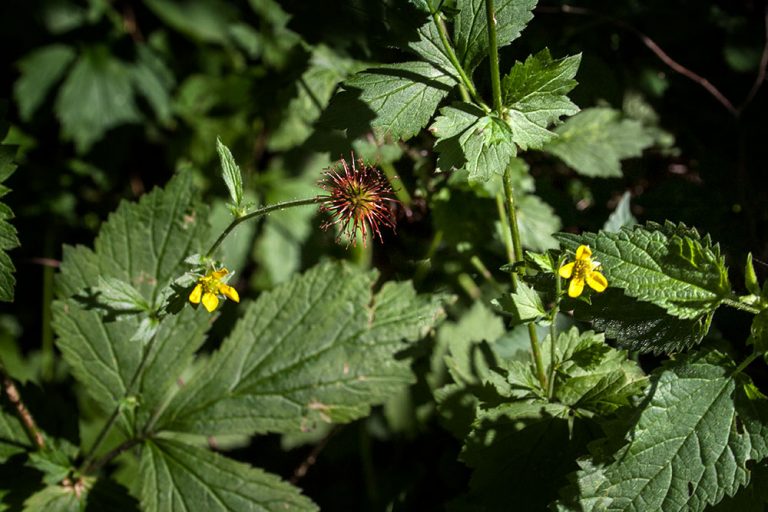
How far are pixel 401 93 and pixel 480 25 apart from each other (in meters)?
0.25

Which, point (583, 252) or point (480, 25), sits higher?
point (480, 25)

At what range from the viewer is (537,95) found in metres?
1.64

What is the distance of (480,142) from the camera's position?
1590mm

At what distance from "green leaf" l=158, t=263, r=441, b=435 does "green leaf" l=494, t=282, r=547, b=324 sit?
0.57 metres

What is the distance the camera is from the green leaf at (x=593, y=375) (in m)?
1.71

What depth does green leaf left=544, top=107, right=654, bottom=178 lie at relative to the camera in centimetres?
248

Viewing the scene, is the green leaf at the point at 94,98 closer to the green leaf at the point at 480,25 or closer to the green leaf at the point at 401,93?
the green leaf at the point at 401,93

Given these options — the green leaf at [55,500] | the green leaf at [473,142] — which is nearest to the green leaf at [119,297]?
the green leaf at [55,500]

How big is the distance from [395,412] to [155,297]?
101 centimetres

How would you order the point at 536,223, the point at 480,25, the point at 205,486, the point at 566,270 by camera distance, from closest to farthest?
the point at 566,270
the point at 480,25
the point at 205,486
the point at 536,223

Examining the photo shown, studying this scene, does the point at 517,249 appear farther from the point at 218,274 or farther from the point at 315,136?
the point at 315,136

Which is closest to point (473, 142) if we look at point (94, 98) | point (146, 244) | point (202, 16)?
point (146, 244)

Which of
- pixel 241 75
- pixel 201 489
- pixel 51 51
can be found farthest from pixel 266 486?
pixel 51 51

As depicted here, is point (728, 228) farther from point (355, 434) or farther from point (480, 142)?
point (355, 434)
